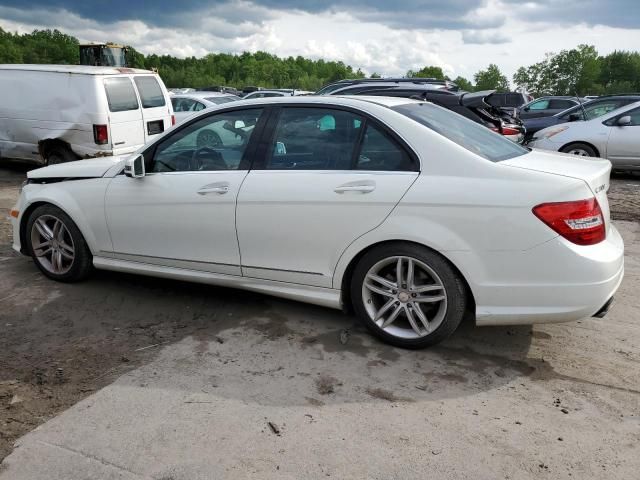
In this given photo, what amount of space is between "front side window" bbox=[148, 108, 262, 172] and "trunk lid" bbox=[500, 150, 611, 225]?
71.1 inches

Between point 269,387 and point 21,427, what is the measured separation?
4.19 ft

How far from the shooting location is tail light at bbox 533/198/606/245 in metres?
3.33

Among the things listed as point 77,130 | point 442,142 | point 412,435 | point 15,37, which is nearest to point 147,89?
point 77,130

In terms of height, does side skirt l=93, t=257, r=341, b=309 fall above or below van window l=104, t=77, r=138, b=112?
below

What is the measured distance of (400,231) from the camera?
3.62 meters

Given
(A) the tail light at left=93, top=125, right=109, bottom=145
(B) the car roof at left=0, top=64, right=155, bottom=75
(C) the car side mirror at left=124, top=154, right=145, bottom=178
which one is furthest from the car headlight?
(C) the car side mirror at left=124, top=154, right=145, bottom=178

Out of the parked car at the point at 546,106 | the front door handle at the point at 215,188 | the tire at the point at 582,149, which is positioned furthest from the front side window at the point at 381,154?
the parked car at the point at 546,106

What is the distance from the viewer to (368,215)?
3.71m

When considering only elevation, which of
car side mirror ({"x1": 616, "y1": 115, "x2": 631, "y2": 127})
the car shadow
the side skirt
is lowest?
the car shadow

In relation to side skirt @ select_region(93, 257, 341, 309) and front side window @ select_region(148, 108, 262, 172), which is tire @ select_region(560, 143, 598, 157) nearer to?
front side window @ select_region(148, 108, 262, 172)

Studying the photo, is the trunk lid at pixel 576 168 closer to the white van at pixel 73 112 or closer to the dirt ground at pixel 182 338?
the dirt ground at pixel 182 338

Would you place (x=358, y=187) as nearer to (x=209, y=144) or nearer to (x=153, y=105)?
(x=209, y=144)

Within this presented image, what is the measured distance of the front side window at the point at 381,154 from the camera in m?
3.74

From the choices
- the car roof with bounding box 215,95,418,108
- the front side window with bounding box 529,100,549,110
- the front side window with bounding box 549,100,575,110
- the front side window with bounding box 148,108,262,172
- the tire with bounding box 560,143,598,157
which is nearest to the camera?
the car roof with bounding box 215,95,418,108
